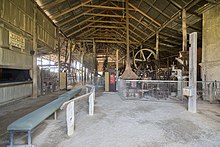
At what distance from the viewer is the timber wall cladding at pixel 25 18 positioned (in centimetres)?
581

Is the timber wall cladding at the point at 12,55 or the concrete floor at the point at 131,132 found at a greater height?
the timber wall cladding at the point at 12,55

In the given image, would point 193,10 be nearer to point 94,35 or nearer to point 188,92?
point 188,92

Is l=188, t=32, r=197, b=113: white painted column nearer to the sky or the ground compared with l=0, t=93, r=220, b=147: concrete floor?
nearer to the sky

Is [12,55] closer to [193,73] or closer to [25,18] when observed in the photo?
[25,18]

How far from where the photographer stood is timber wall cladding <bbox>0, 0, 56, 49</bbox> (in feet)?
19.1

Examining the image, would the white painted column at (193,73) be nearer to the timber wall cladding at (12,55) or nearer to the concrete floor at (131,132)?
the concrete floor at (131,132)

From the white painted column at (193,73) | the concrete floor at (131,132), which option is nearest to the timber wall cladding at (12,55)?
the concrete floor at (131,132)

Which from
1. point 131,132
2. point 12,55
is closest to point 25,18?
point 12,55

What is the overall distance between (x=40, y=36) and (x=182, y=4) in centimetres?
790

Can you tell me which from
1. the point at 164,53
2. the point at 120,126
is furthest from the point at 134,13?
the point at 120,126

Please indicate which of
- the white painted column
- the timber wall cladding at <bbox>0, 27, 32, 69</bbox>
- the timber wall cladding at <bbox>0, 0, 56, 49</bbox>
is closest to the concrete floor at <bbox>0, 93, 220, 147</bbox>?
the white painted column

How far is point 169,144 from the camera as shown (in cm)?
262

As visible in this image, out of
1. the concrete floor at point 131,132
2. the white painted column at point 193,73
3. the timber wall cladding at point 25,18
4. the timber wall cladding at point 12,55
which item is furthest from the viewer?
the timber wall cladding at point 25,18

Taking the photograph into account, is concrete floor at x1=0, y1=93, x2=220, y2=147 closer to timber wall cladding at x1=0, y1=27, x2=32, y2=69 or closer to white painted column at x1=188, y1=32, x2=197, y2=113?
white painted column at x1=188, y1=32, x2=197, y2=113
